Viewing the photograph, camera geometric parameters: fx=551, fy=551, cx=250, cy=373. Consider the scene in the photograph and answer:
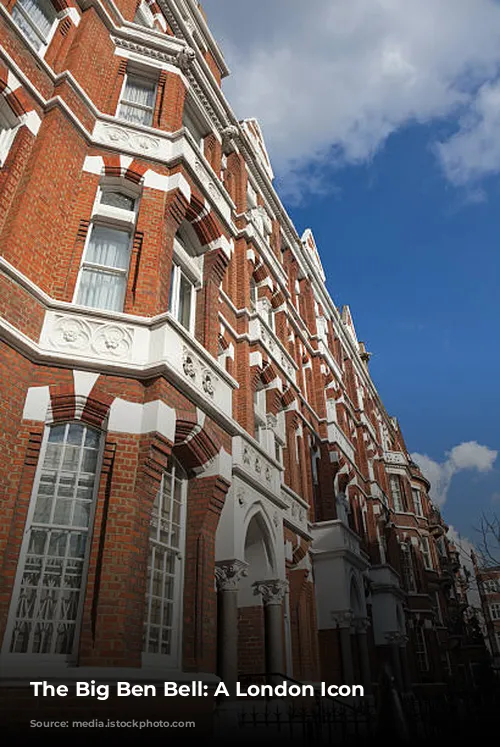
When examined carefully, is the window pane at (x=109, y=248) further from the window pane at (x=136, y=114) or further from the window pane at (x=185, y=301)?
the window pane at (x=136, y=114)

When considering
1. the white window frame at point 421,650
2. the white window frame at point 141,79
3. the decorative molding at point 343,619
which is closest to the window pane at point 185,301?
the white window frame at point 141,79

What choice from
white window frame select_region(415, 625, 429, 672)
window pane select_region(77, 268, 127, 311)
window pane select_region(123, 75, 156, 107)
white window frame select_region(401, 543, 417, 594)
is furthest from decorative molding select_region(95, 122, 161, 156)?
white window frame select_region(415, 625, 429, 672)

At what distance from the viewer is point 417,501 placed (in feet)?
125

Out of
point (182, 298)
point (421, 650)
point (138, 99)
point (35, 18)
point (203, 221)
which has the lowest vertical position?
point (421, 650)

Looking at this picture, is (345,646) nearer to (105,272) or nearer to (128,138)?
(105,272)

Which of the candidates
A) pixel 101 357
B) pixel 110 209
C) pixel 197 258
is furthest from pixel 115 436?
pixel 197 258

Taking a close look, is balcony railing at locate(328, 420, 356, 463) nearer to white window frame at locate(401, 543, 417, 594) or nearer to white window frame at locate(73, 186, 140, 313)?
white window frame at locate(401, 543, 417, 594)

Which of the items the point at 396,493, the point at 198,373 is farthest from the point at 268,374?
the point at 396,493

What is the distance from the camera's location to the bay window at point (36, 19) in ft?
37.3

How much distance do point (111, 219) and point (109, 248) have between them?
58cm

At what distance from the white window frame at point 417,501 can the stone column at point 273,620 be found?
88.3 feet

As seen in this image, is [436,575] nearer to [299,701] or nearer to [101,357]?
[299,701]

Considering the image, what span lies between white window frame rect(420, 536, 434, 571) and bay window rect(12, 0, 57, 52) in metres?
31.5

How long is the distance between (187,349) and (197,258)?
11.5ft
